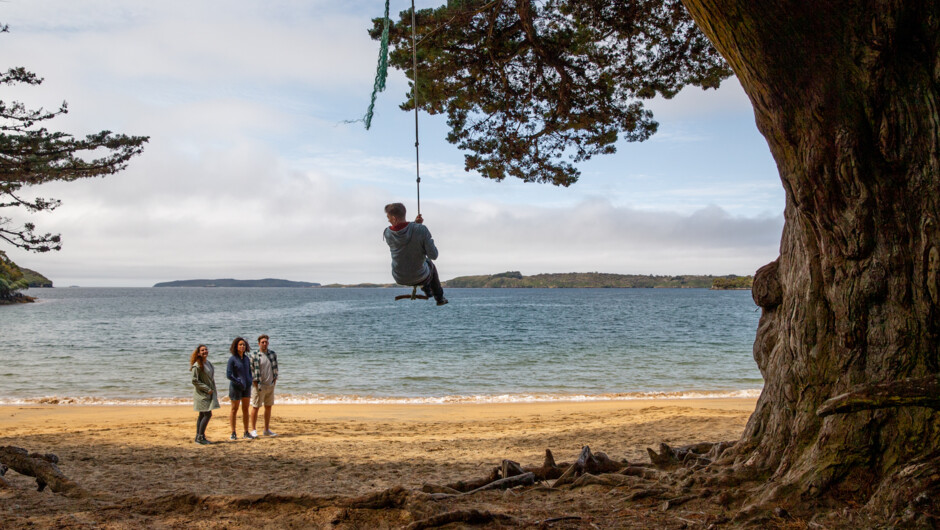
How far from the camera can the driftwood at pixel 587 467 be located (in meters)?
5.47

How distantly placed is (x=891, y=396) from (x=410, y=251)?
437 cm

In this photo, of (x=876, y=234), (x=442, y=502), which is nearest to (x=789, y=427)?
(x=876, y=234)

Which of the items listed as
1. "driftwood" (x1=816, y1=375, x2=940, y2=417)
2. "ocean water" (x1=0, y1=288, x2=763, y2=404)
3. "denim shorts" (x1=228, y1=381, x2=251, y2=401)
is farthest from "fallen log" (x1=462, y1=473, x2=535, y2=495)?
"ocean water" (x1=0, y1=288, x2=763, y2=404)

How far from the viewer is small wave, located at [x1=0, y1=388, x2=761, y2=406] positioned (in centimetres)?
1603

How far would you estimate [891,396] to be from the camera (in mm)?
3498

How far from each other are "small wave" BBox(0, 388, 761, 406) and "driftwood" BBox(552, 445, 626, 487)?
1042cm

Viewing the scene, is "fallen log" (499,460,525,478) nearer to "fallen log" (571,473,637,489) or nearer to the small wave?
"fallen log" (571,473,637,489)

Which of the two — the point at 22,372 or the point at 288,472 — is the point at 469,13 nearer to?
the point at 288,472

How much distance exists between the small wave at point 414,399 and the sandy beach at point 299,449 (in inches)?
45.1

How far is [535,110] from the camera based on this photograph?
30.7 ft

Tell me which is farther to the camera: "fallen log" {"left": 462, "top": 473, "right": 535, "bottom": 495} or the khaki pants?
the khaki pants

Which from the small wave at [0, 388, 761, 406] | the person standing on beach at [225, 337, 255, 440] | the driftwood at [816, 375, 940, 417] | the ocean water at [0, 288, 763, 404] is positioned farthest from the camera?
the ocean water at [0, 288, 763, 404]

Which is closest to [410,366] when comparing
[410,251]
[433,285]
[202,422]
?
[202,422]

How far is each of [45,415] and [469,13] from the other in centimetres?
1289
